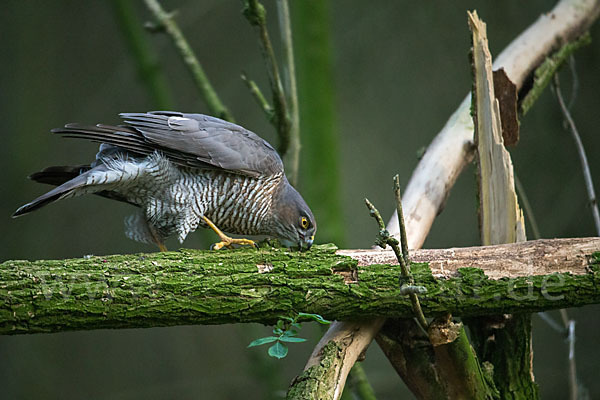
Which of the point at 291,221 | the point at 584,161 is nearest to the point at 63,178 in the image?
the point at 291,221

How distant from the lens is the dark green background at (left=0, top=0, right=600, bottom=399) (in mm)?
4469

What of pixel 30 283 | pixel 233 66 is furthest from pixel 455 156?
pixel 233 66

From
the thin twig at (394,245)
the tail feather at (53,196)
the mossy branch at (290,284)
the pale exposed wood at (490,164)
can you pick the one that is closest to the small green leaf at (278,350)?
the mossy branch at (290,284)

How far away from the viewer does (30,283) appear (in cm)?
151

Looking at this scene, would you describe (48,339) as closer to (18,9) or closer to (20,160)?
(20,160)

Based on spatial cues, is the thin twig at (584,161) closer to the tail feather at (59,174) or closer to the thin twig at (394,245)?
the thin twig at (394,245)

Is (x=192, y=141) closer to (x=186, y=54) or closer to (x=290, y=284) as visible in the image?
(x=290, y=284)

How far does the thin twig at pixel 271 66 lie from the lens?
239cm

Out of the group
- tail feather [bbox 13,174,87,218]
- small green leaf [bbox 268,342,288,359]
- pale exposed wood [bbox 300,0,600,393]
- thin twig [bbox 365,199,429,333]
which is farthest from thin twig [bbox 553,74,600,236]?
tail feather [bbox 13,174,87,218]

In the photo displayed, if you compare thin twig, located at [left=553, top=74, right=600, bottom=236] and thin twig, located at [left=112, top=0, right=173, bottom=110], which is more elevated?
thin twig, located at [left=553, top=74, right=600, bottom=236]

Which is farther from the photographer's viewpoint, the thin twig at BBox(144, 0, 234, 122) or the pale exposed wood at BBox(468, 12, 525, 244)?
the thin twig at BBox(144, 0, 234, 122)

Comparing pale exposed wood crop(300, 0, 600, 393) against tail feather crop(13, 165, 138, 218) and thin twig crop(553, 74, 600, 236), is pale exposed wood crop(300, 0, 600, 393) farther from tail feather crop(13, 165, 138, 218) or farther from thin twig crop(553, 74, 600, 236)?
tail feather crop(13, 165, 138, 218)

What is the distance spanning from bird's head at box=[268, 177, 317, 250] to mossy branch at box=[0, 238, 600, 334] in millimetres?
423

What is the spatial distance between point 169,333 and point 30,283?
3.37 meters
